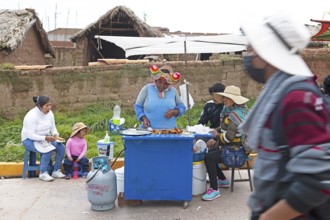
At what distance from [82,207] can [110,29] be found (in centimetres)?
925

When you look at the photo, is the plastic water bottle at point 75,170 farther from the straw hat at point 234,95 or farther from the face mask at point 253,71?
the face mask at point 253,71

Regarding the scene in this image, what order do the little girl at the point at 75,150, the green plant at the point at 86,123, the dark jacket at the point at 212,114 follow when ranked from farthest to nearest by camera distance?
the green plant at the point at 86,123, the little girl at the point at 75,150, the dark jacket at the point at 212,114

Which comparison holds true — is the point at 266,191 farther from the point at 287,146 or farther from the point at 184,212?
the point at 184,212

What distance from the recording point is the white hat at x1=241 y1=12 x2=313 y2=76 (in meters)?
1.46

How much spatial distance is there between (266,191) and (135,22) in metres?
11.3

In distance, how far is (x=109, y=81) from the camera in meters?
9.24

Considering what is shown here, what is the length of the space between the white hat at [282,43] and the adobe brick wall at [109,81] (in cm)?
771

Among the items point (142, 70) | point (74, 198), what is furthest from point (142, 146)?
point (142, 70)

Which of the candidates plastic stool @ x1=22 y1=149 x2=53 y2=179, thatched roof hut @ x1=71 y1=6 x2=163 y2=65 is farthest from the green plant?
thatched roof hut @ x1=71 y1=6 x2=163 y2=65

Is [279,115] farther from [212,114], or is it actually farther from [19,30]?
[19,30]

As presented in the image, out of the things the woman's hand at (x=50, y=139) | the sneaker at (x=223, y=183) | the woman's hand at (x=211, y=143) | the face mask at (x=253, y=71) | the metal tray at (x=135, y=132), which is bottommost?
the sneaker at (x=223, y=183)

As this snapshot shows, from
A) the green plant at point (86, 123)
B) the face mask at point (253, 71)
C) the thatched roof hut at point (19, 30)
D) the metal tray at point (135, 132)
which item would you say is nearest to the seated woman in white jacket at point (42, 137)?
the green plant at point (86, 123)

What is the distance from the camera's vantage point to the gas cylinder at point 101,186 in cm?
464

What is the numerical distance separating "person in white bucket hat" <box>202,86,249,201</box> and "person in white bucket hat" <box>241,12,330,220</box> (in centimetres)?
324
